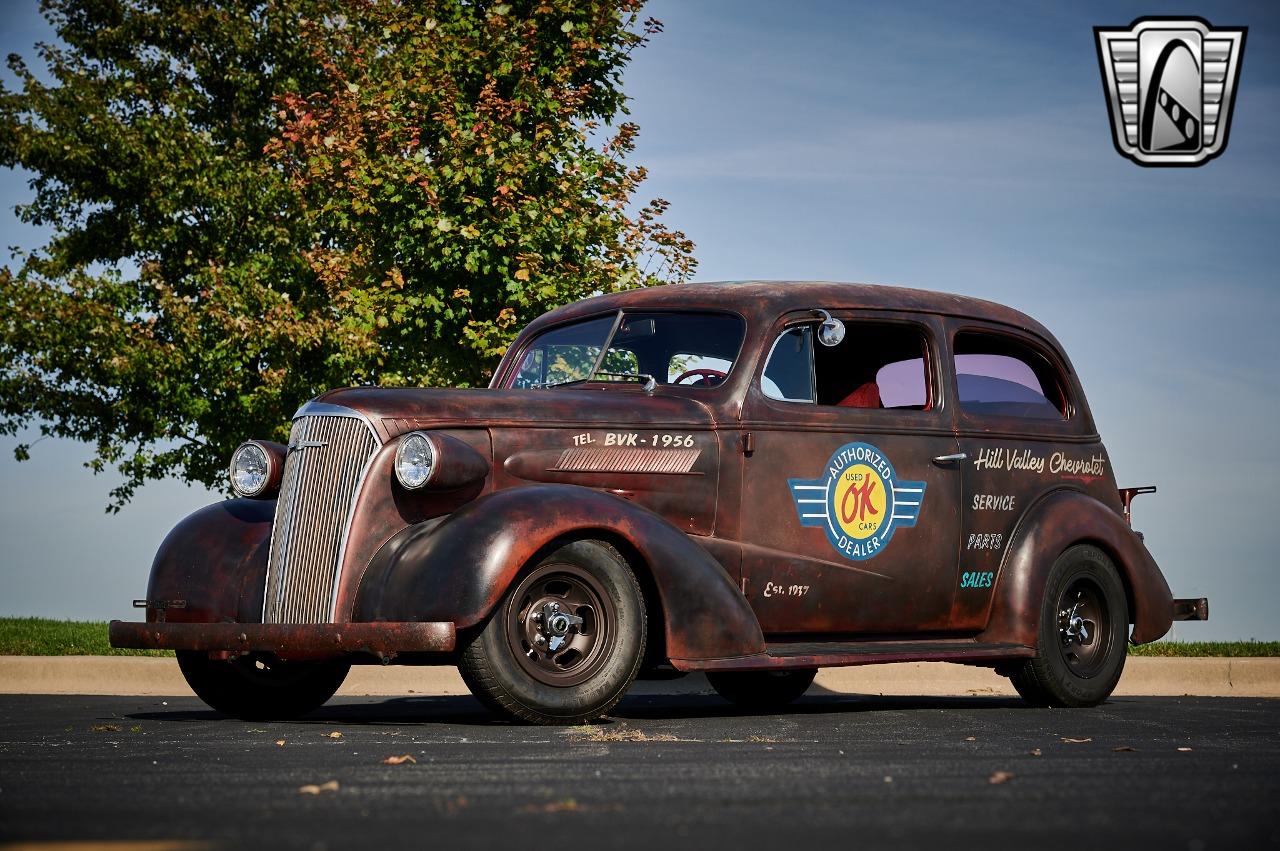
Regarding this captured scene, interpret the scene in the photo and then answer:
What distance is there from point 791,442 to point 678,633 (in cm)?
135

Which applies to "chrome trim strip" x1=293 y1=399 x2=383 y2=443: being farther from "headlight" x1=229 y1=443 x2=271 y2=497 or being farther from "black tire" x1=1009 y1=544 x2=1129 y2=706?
"black tire" x1=1009 y1=544 x2=1129 y2=706

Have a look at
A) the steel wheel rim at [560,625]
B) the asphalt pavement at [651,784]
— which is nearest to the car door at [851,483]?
the asphalt pavement at [651,784]

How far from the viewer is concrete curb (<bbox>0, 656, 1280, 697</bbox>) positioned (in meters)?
11.3

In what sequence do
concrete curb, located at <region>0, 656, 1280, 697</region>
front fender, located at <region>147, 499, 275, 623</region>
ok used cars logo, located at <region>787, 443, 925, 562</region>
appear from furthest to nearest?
concrete curb, located at <region>0, 656, 1280, 697</region> → ok used cars logo, located at <region>787, 443, 925, 562</region> → front fender, located at <region>147, 499, 275, 623</region>

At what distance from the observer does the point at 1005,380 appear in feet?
29.6

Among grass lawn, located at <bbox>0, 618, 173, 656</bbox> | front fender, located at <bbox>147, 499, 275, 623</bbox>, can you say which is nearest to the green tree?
grass lawn, located at <bbox>0, 618, 173, 656</bbox>

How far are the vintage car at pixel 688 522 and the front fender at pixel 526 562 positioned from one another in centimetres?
1

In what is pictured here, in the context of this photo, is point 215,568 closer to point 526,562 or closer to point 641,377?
point 526,562

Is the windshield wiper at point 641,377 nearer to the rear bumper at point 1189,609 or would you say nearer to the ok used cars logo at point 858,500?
the ok used cars logo at point 858,500

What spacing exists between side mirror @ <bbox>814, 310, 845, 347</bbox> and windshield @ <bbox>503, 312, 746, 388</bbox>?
0.41m

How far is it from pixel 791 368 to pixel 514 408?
159cm

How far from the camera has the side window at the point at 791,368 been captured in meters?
7.91

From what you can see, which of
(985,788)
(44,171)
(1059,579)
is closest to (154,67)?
(44,171)

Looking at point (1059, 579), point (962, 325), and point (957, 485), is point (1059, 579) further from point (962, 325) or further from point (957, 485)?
point (962, 325)
